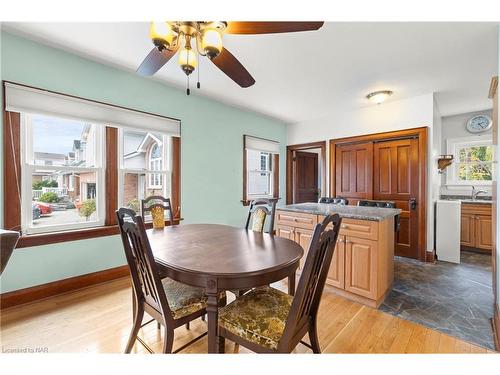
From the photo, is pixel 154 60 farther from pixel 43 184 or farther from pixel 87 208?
pixel 87 208

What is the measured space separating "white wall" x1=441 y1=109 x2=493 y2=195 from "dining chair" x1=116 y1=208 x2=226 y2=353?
529 cm

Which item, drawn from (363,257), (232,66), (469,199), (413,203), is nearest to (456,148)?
(469,199)

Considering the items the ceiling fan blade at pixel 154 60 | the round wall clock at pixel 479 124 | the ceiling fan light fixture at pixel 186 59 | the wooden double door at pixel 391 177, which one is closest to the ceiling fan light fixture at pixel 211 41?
the ceiling fan light fixture at pixel 186 59

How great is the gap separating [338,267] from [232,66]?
218 centimetres

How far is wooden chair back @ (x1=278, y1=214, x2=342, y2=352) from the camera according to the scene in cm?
104

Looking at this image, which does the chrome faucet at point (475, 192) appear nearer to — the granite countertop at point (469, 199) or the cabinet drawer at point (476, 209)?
the granite countertop at point (469, 199)

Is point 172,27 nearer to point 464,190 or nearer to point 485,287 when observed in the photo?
point 485,287

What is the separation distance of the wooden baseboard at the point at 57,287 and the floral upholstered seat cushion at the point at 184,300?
5.19ft

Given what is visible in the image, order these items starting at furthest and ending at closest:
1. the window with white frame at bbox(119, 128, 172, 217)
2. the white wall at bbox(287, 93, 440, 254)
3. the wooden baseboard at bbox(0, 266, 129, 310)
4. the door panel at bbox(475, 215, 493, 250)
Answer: the door panel at bbox(475, 215, 493, 250) → the white wall at bbox(287, 93, 440, 254) → the window with white frame at bbox(119, 128, 172, 217) → the wooden baseboard at bbox(0, 266, 129, 310)

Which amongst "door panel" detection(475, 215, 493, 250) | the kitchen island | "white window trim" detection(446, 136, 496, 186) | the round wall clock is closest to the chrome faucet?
"white window trim" detection(446, 136, 496, 186)

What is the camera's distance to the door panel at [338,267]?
243 centimetres

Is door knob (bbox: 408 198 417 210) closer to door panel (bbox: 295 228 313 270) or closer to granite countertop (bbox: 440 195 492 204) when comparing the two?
granite countertop (bbox: 440 195 492 204)

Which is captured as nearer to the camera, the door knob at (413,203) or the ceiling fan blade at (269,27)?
the ceiling fan blade at (269,27)
